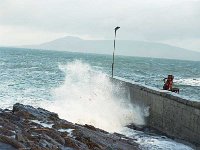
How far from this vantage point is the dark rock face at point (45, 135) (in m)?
9.02

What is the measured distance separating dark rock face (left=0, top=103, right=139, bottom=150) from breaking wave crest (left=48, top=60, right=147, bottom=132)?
3.66m

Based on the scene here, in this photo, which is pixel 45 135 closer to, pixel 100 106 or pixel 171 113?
pixel 171 113

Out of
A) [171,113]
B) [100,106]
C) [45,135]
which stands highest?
[45,135]

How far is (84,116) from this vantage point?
58.2 feet

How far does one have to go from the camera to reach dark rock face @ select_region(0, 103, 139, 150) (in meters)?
9.02

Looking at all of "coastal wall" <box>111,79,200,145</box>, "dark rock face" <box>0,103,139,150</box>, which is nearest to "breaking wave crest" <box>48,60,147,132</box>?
"coastal wall" <box>111,79,200,145</box>

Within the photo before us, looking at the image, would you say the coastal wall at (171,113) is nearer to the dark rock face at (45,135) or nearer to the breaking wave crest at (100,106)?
the breaking wave crest at (100,106)

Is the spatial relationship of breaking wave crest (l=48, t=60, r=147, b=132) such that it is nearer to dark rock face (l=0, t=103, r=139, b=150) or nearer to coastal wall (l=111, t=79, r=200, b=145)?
→ coastal wall (l=111, t=79, r=200, b=145)

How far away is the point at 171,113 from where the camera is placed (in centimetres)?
1432

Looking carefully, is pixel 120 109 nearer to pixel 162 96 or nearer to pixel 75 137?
pixel 162 96

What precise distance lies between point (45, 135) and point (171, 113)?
234 inches

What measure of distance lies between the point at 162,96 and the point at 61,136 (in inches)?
232

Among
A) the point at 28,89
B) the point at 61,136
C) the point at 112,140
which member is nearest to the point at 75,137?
the point at 61,136

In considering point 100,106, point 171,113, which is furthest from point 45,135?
point 100,106
